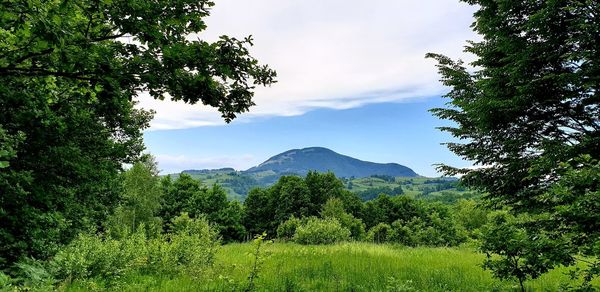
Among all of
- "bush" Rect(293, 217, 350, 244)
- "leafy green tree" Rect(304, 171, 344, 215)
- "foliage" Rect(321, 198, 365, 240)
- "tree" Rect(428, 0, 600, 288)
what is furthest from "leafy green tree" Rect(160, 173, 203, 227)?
"tree" Rect(428, 0, 600, 288)

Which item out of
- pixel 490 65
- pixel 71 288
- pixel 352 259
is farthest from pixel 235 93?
pixel 490 65

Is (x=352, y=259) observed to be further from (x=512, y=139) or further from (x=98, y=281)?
(x=98, y=281)

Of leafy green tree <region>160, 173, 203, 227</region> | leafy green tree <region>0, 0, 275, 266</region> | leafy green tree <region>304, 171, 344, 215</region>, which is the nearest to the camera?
leafy green tree <region>0, 0, 275, 266</region>

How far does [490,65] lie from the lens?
11.5 metres

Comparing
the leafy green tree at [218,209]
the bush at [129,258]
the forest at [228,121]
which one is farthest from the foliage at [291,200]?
the bush at [129,258]

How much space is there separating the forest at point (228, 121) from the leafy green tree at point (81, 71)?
1.0 inches

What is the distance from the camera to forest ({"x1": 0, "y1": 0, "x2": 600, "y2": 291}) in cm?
419

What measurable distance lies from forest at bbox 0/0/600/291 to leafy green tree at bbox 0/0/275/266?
0.08ft

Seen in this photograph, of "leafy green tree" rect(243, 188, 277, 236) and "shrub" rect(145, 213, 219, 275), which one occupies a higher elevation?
"shrub" rect(145, 213, 219, 275)

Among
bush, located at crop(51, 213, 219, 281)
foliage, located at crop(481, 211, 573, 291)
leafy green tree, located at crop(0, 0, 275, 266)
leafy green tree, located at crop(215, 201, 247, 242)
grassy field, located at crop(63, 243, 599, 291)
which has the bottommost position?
leafy green tree, located at crop(215, 201, 247, 242)

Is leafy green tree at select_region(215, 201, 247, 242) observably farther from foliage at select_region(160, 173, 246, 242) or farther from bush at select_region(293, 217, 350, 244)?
bush at select_region(293, 217, 350, 244)

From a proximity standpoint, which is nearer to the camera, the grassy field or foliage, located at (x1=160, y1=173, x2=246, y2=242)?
the grassy field

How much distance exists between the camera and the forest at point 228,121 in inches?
165

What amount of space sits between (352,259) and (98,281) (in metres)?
7.38
